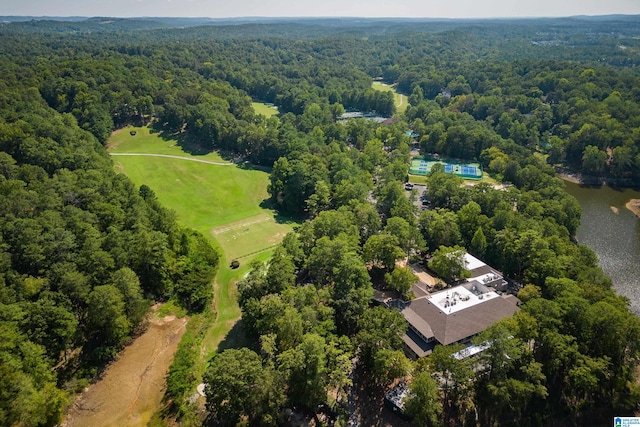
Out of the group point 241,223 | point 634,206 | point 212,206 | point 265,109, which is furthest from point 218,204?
point 634,206

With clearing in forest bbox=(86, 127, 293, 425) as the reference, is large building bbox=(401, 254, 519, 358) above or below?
above

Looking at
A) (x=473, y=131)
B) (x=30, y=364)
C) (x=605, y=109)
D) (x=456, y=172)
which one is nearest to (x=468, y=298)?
(x=30, y=364)

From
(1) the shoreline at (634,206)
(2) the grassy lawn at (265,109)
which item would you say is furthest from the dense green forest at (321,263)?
(2) the grassy lawn at (265,109)

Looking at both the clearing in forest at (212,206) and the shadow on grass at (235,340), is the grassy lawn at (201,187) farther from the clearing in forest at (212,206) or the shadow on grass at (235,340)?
the shadow on grass at (235,340)

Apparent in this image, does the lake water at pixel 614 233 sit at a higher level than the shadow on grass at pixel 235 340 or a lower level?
lower

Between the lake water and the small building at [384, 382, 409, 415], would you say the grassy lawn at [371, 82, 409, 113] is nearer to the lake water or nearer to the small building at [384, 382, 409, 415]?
the lake water

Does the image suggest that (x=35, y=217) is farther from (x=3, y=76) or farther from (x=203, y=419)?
(x=3, y=76)

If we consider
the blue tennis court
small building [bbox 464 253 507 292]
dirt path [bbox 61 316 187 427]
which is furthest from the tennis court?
dirt path [bbox 61 316 187 427]

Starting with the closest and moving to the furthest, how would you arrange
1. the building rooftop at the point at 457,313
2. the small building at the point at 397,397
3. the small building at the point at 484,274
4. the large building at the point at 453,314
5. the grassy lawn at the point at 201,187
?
the small building at the point at 397,397 < the large building at the point at 453,314 < the building rooftop at the point at 457,313 < the small building at the point at 484,274 < the grassy lawn at the point at 201,187
